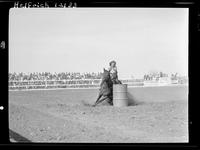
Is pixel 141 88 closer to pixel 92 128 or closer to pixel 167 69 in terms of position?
pixel 167 69

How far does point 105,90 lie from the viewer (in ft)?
16.9

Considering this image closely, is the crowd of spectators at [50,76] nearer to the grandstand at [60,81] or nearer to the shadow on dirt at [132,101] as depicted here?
the grandstand at [60,81]

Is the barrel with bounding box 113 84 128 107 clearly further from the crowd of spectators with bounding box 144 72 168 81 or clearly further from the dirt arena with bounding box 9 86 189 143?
the crowd of spectators with bounding box 144 72 168 81

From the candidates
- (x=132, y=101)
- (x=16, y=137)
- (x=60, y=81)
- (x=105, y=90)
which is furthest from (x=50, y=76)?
(x=132, y=101)

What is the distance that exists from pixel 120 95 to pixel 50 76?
75cm

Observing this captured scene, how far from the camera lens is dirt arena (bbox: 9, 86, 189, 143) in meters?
5.12

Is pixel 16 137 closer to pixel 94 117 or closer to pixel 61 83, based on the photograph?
pixel 61 83

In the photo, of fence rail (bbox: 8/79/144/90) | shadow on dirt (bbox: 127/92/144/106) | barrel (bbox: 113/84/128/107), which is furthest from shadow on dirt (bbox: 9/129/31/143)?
shadow on dirt (bbox: 127/92/144/106)

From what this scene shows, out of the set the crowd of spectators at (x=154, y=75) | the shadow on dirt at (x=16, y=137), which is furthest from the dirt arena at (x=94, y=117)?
the crowd of spectators at (x=154, y=75)

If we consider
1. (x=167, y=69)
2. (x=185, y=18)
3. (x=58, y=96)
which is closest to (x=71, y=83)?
(x=58, y=96)

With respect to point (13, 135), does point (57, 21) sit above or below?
above

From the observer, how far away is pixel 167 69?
16.8 feet

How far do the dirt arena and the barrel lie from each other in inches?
2.4

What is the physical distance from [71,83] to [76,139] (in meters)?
0.58
